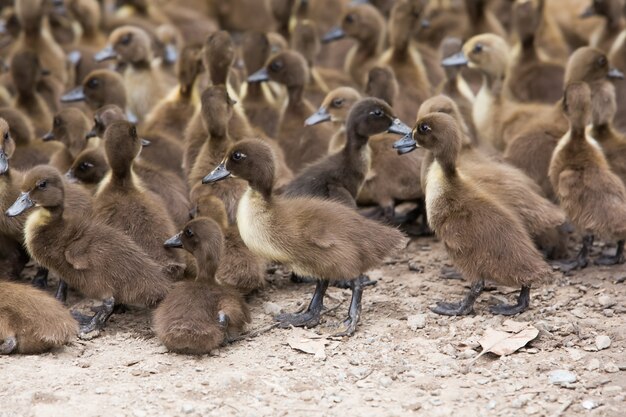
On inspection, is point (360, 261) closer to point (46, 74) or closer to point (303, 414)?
point (303, 414)

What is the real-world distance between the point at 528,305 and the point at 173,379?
2209 millimetres

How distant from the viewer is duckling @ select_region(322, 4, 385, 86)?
34.7ft

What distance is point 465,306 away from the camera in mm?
6746

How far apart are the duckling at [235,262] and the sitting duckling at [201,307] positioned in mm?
278

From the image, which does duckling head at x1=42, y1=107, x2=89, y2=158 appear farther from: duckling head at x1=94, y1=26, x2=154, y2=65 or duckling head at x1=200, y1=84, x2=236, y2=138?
duckling head at x1=94, y1=26, x2=154, y2=65

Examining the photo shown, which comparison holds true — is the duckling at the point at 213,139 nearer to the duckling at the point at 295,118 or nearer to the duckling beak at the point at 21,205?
the duckling at the point at 295,118

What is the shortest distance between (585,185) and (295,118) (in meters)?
2.55

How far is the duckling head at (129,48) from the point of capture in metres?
10.1

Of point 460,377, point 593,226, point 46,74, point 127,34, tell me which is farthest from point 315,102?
point 460,377

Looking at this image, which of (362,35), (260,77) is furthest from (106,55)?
(362,35)

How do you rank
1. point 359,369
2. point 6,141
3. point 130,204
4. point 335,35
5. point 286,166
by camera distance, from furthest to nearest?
1. point 335,35
2. point 286,166
3. point 6,141
4. point 130,204
5. point 359,369

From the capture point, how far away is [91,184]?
7.70m

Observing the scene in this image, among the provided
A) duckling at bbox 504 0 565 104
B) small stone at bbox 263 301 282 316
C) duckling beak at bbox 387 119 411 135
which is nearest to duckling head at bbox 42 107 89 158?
small stone at bbox 263 301 282 316

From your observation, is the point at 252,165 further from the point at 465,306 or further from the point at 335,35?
the point at 335,35
